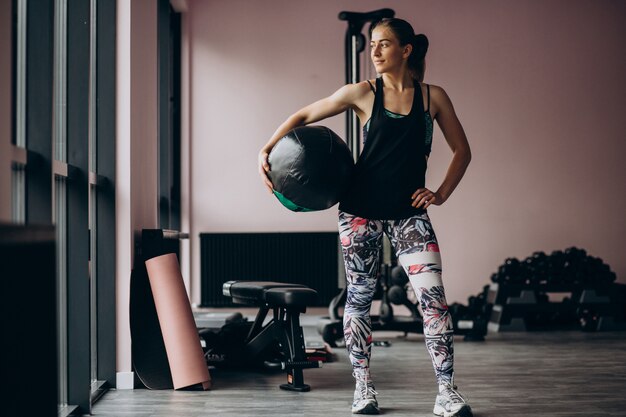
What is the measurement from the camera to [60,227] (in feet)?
9.61

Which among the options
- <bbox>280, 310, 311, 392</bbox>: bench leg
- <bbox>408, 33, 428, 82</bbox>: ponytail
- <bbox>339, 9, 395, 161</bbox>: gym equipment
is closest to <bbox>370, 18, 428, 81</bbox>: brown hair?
<bbox>408, 33, 428, 82</bbox>: ponytail

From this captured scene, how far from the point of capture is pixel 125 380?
3.34m

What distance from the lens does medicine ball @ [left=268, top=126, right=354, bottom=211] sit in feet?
8.27

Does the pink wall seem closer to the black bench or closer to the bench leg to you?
the black bench

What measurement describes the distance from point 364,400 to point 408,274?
1.61 feet

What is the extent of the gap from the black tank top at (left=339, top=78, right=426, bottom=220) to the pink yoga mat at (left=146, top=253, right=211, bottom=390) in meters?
1.03

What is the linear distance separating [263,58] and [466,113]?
1.86 metres

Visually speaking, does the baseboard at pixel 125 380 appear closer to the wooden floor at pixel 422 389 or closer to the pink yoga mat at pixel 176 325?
the wooden floor at pixel 422 389

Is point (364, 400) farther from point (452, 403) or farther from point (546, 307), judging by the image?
point (546, 307)

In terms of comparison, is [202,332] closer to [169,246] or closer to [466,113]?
[169,246]

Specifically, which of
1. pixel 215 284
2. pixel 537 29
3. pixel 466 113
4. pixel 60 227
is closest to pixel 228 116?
pixel 215 284

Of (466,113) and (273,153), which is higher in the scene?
(466,113)

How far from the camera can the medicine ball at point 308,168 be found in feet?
8.27

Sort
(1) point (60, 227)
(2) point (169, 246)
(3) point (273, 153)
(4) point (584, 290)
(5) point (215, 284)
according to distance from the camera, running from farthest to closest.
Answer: (5) point (215, 284), (4) point (584, 290), (2) point (169, 246), (1) point (60, 227), (3) point (273, 153)
